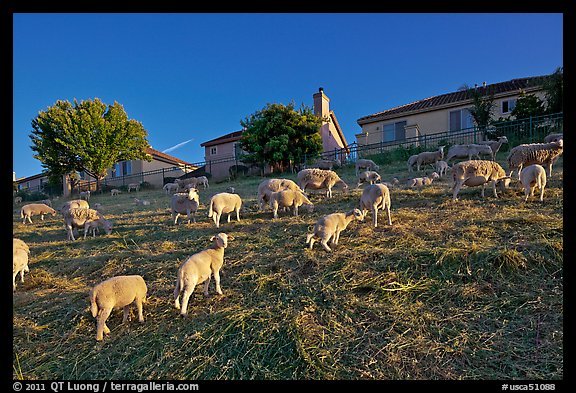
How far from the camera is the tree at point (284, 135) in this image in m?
24.9

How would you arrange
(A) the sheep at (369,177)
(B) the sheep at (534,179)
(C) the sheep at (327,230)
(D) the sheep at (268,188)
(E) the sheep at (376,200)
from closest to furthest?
(C) the sheep at (327,230) < (E) the sheep at (376,200) < (B) the sheep at (534,179) < (D) the sheep at (268,188) < (A) the sheep at (369,177)

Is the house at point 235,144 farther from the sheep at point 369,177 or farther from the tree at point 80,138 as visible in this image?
the sheep at point 369,177

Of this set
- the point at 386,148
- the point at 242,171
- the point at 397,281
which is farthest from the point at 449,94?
the point at 397,281

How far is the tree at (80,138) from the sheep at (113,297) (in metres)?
31.0

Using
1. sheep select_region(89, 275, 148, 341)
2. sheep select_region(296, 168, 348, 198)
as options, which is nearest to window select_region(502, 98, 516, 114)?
sheep select_region(296, 168, 348, 198)

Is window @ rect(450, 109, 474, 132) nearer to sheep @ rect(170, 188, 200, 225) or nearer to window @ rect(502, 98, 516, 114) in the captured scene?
window @ rect(502, 98, 516, 114)

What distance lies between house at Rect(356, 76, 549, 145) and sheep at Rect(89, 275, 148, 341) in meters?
24.9

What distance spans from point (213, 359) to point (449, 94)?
109ft

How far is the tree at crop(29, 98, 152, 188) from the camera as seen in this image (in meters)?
29.0

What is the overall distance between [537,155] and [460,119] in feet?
57.4

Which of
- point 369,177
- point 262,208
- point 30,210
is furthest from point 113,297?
point 30,210

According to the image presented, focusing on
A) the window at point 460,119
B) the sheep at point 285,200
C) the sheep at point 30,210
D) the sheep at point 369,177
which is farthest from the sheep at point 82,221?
the window at point 460,119
